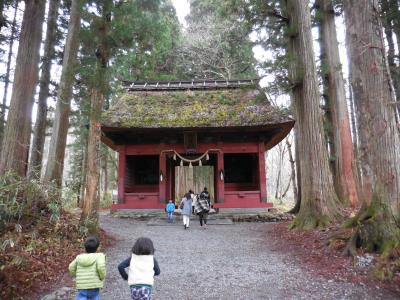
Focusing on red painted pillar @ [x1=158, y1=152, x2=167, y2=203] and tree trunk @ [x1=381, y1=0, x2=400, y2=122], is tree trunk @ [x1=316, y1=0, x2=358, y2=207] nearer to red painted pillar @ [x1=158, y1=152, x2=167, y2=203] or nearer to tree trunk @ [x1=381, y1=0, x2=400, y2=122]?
tree trunk @ [x1=381, y1=0, x2=400, y2=122]

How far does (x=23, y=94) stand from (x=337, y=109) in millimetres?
10813

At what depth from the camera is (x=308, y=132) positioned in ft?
27.3

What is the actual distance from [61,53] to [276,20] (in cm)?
825

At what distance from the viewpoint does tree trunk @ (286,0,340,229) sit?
7781 millimetres

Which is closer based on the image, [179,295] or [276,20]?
[179,295]

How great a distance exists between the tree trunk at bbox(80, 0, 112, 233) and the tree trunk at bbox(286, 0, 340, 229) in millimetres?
5446

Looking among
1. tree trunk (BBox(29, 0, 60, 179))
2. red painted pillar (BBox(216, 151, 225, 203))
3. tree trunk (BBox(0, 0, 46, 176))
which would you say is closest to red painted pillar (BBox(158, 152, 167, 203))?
red painted pillar (BBox(216, 151, 225, 203))

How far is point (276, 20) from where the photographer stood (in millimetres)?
9727

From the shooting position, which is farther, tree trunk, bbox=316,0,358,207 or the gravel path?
tree trunk, bbox=316,0,358,207

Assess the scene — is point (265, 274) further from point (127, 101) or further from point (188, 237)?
point (127, 101)

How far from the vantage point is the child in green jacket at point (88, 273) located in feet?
9.46

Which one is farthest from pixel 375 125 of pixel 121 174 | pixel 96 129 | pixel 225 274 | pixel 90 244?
pixel 121 174

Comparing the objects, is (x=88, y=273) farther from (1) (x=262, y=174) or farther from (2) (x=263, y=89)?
(1) (x=262, y=174)

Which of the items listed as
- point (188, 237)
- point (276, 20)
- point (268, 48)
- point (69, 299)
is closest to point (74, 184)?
point (69, 299)
